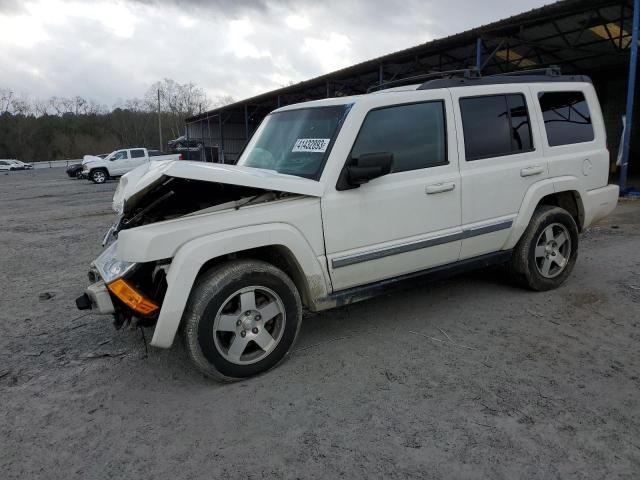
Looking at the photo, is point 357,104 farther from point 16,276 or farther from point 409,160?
point 16,276

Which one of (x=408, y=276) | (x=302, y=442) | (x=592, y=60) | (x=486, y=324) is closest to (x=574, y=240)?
(x=486, y=324)

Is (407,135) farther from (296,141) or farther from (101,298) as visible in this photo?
(101,298)

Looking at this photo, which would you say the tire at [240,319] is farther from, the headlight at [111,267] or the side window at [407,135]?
the side window at [407,135]

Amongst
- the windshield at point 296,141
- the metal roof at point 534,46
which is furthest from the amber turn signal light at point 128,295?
the metal roof at point 534,46

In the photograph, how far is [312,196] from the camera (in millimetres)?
3092

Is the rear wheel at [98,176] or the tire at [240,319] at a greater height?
the rear wheel at [98,176]

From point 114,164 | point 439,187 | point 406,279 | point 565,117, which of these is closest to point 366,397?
point 406,279

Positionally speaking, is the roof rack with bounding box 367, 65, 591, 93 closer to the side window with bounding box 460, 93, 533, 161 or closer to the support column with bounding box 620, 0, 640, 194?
the side window with bounding box 460, 93, 533, 161

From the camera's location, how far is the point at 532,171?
403cm

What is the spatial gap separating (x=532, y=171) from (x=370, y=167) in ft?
5.99

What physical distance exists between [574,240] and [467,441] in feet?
9.51

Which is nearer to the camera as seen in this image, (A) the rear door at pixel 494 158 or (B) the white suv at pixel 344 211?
(B) the white suv at pixel 344 211

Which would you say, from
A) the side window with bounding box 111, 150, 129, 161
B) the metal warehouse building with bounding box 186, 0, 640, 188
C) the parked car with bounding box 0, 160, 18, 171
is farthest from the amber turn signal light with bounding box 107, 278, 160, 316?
the parked car with bounding box 0, 160, 18, 171

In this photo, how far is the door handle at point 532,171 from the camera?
13.1ft
